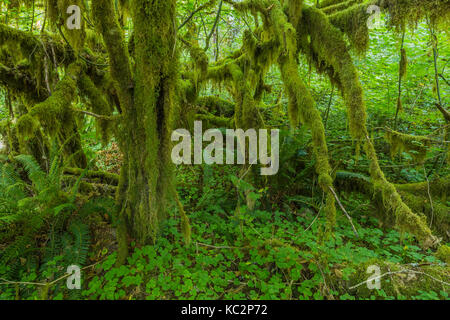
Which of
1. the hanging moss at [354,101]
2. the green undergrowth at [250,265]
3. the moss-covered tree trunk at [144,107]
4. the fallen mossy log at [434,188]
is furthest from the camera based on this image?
the fallen mossy log at [434,188]

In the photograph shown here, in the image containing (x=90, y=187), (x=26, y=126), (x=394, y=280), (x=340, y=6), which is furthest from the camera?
(x=90, y=187)

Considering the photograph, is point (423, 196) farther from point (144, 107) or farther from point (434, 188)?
point (144, 107)

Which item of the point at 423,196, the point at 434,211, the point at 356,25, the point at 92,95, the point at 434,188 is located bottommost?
the point at 434,211

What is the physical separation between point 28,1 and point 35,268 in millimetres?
3393

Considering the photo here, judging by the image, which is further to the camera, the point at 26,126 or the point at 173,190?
the point at 173,190

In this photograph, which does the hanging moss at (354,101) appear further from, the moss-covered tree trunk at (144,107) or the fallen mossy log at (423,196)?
the moss-covered tree trunk at (144,107)

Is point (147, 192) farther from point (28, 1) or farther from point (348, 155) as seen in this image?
point (348, 155)

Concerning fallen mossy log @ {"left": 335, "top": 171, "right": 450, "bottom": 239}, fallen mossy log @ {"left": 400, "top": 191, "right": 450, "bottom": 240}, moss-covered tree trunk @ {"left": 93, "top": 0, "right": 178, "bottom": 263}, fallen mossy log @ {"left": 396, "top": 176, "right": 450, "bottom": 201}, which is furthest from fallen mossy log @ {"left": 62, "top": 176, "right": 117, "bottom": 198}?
fallen mossy log @ {"left": 396, "top": 176, "right": 450, "bottom": 201}

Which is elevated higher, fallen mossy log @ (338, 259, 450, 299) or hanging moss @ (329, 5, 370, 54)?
hanging moss @ (329, 5, 370, 54)

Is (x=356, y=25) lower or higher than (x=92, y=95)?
higher

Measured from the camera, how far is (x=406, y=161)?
456 centimetres

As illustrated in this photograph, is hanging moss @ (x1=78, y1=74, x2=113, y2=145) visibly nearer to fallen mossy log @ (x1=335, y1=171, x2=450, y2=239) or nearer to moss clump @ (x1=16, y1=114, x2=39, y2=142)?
moss clump @ (x1=16, y1=114, x2=39, y2=142)

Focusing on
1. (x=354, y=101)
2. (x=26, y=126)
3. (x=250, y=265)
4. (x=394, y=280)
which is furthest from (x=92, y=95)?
(x=394, y=280)

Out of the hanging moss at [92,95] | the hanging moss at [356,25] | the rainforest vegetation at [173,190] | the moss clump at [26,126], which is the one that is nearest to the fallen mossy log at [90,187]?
the rainforest vegetation at [173,190]
